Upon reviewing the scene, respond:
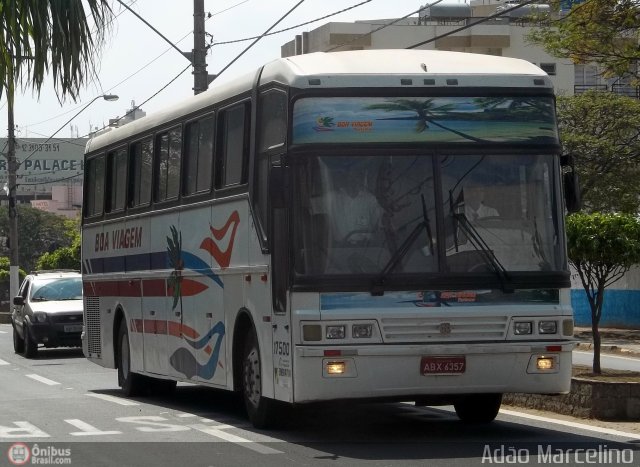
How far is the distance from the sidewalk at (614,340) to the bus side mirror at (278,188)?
20265 millimetres

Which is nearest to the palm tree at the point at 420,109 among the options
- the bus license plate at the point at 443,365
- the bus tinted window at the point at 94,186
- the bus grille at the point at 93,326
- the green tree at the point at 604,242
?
the bus license plate at the point at 443,365

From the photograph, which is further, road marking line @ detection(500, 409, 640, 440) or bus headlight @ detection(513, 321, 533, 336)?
road marking line @ detection(500, 409, 640, 440)

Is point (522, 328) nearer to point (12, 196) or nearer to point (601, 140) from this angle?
point (601, 140)

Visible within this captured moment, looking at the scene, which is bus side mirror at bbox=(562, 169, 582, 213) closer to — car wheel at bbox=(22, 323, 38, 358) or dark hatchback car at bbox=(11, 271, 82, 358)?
dark hatchback car at bbox=(11, 271, 82, 358)

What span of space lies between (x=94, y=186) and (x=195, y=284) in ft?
18.9

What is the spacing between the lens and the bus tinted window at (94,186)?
1948cm

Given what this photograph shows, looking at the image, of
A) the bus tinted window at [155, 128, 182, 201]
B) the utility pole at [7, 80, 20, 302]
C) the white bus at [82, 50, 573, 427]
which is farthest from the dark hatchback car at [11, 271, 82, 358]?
the utility pole at [7, 80, 20, 302]

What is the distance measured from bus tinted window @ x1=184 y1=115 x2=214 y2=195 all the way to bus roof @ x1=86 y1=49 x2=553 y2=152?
189 cm

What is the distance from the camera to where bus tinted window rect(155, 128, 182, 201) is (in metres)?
15.5

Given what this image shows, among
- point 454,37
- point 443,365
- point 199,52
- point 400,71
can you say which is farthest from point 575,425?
point 454,37

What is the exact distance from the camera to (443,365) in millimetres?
11367

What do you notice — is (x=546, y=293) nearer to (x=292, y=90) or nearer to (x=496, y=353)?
(x=496, y=353)

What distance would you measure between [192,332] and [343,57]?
165 inches

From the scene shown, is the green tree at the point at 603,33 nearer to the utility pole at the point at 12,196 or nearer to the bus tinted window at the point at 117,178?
the bus tinted window at the point at 117,178
